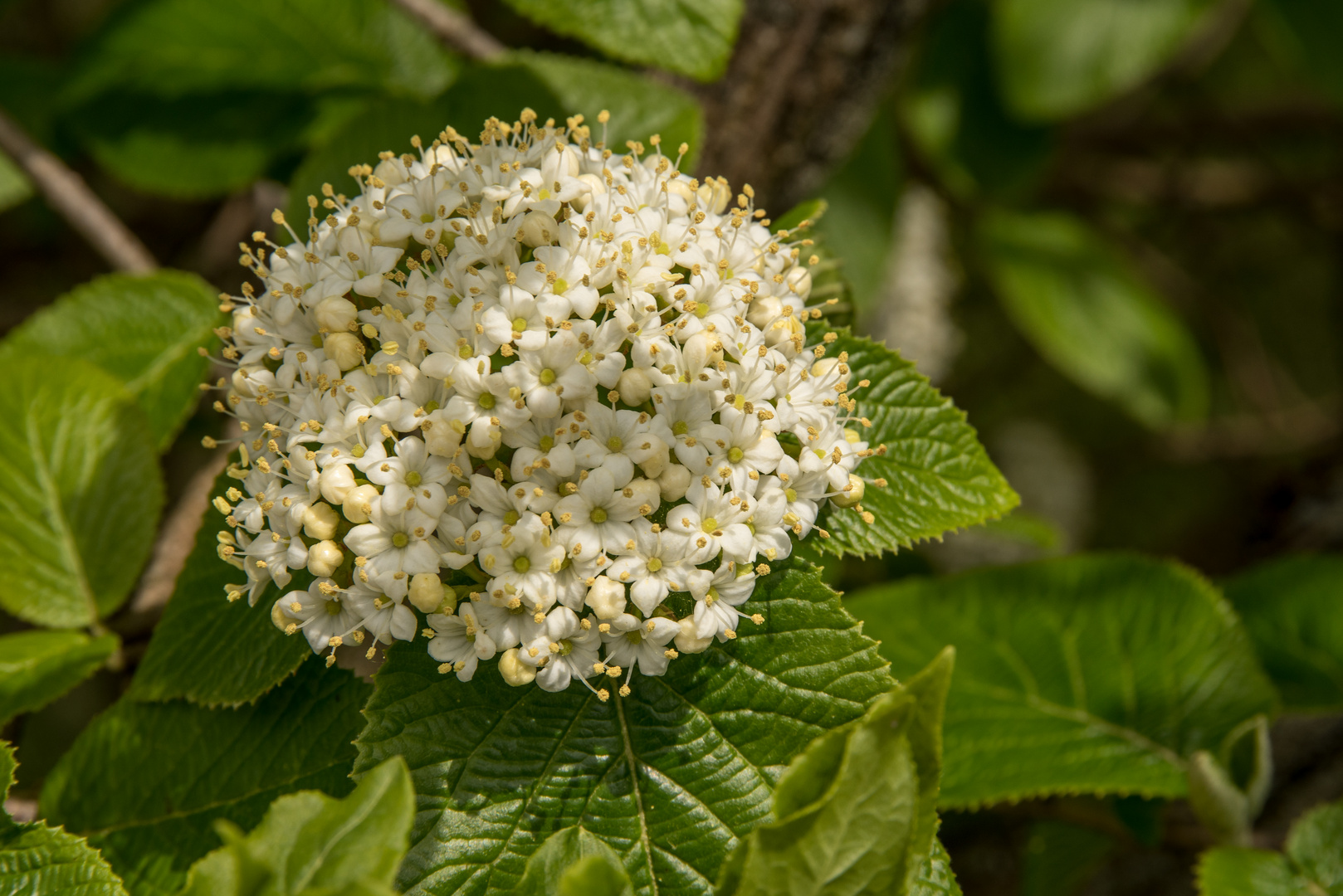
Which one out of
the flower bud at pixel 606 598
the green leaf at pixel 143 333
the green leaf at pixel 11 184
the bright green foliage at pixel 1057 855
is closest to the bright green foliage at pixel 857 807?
the flower bud at pixel 606 598

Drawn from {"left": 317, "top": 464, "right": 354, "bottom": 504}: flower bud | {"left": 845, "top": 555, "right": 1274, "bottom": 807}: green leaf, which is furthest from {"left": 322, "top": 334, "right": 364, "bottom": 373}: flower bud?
{"left": 845, "top": 555, "right": 1274, "bottom": 807}: green leaf

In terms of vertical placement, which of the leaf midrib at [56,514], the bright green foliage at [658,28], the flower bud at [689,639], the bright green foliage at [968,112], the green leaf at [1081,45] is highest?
the green leaf at [1081,45]

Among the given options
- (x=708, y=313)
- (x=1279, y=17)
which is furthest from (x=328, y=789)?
(x=1279, y=17)

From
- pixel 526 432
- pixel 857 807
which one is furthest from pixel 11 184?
pixel 857 807

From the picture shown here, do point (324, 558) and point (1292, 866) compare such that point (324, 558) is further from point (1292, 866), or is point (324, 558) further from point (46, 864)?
point (1292, 866)

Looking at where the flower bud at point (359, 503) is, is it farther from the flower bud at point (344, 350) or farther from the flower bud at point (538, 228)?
the flower bud at point (538, 228)

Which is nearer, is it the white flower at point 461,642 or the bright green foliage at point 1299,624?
the white flower at point 461,642
